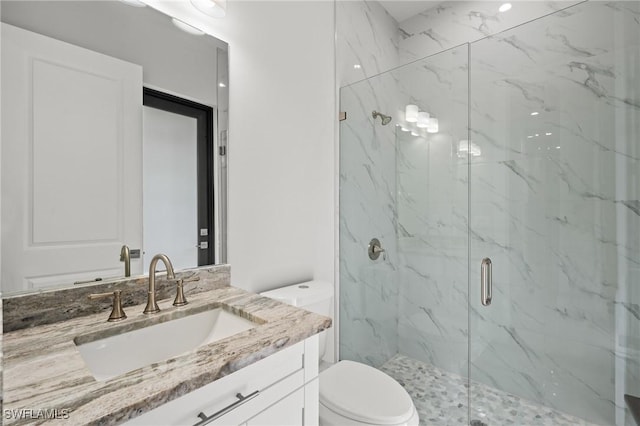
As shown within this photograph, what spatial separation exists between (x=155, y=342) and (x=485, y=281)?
1.61 metres

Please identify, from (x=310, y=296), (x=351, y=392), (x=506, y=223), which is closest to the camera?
(x=351, y=392)

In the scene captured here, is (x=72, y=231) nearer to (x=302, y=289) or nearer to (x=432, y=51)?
(x=302, y=289)

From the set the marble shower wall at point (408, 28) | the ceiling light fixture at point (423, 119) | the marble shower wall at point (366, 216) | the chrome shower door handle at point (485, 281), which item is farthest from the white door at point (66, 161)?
the chrome shower door handle at point (485, 281)

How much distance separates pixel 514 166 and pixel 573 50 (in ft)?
2.05

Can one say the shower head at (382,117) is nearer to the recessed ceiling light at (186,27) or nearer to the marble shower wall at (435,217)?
the marble shower wall at (435,217)

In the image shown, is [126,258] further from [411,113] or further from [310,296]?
[411,113]

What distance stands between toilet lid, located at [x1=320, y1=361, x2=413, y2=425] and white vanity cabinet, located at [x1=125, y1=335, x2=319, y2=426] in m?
0.29

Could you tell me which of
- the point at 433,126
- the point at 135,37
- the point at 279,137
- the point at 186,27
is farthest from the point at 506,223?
the point at 135,37

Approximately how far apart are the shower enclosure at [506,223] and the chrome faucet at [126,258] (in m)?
1.24

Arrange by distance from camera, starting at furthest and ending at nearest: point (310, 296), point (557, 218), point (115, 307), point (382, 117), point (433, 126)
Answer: point (382, 117) < point (433, 126) < point (557, 218) < point (310, 296) < point (115, 307)

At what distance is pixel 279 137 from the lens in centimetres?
157

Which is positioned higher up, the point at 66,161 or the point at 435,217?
the point at 66,161

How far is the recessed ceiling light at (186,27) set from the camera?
1175mm

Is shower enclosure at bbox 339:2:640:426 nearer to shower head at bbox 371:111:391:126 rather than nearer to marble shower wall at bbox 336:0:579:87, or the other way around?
shower head at bbox 371:111:391:126
